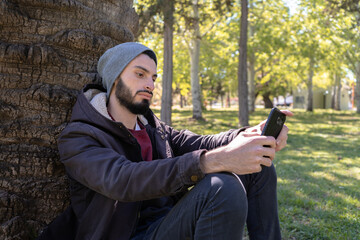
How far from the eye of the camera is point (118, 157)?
1768 mm

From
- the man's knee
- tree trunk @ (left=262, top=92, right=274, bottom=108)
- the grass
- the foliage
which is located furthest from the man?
tree trunk @ (left=262, top=92, right=274, bottom=108)

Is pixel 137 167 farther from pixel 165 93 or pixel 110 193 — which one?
pixel 165 93

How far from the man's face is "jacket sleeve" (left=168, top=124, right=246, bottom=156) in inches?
22.1

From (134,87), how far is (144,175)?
0.79m

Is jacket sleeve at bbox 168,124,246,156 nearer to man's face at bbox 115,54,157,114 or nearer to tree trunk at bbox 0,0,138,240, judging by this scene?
man's face at bbox 115,54,157,114

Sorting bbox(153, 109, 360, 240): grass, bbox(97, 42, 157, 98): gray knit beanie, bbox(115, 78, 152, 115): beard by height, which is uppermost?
bbox(97, 42, 157, 98): gray knit beanie

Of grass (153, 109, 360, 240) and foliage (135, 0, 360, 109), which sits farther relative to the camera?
foliage (135, 0, 360, 109)

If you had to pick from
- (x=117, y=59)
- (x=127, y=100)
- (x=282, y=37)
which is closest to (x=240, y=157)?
(x=127, y=100)

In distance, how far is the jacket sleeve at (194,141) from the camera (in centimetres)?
262

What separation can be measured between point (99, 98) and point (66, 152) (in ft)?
1.43

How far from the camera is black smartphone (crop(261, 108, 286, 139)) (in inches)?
76.1

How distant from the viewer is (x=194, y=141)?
2.68m

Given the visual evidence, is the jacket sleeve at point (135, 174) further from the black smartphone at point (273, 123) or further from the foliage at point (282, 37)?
the foliage at point (282, 37)

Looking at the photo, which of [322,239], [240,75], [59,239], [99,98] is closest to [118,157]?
[99,98]
